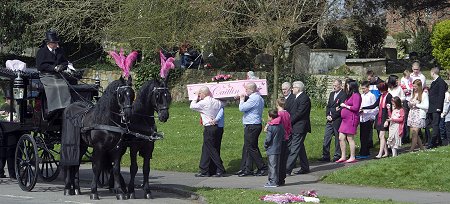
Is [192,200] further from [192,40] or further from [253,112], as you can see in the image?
[192,40]

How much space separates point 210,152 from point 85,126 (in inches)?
153

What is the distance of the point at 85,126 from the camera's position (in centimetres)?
1616

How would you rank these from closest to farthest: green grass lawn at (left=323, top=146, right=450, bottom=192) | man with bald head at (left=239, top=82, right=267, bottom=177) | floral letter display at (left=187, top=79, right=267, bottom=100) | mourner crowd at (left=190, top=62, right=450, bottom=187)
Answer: green grass lawn at (left=323, top=146, right=450, bottom=192) → mourner crowd at (left=190, top=62, right=450, bottom=187) → man with bald head at (left=239, top=82, right=267, bottom=177) → floral letter display at (left=187, top=79, right=267, bottom=100)

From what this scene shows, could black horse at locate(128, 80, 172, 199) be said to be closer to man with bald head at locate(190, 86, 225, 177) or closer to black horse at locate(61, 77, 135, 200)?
black horse at locate(61, 77, 135, 200)

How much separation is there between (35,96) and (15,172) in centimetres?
166

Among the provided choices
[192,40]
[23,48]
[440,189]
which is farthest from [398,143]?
[23,48]

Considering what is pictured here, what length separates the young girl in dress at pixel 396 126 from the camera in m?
→ 20.5

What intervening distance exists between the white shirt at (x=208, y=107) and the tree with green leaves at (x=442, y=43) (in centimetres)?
1943

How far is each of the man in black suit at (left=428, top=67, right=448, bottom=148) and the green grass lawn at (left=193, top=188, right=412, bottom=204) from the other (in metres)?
6.66

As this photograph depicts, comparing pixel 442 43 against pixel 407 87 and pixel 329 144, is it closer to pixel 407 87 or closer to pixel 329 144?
pixel 407 87

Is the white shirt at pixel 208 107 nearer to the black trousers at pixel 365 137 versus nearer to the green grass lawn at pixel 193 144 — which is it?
the green grass lawn at pixel 193 144

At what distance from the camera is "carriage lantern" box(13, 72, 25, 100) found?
1741 centimetres

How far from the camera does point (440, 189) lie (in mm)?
16719

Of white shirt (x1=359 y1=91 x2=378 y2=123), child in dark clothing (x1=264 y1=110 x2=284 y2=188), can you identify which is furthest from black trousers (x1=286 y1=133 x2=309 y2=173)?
white shirt (x1=359 y1=91 x2=378 y2=123)
